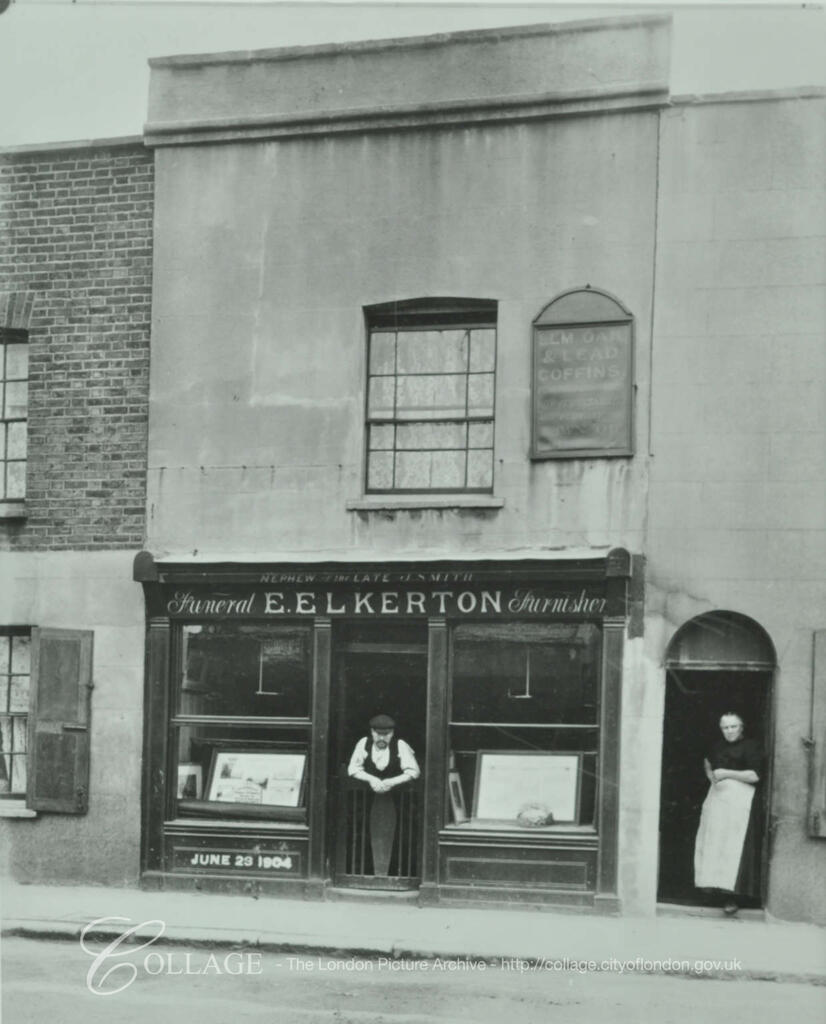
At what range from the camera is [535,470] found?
12.5 m

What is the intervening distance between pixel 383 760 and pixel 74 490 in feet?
12.8

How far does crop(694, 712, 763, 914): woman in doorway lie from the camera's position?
1198 centimetres

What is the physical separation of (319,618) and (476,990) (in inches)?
172

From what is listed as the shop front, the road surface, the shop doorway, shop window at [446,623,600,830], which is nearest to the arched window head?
the shop front

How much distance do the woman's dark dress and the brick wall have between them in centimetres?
576

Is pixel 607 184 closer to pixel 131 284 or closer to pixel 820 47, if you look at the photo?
pixel 820 47

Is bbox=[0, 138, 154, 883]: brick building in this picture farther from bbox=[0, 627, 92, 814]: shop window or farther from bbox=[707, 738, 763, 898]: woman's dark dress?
bbox=[707, 738, 763, 898]: woman's dark dress

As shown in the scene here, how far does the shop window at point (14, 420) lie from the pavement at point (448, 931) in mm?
3809

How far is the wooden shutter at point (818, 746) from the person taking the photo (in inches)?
456

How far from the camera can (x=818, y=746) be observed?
11.6 metres

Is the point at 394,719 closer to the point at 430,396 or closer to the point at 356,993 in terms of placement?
the point at 430,396

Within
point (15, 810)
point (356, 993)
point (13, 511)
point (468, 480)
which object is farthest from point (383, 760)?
point (13, 511)

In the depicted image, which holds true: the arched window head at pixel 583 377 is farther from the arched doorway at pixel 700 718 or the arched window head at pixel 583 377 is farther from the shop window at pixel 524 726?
the arched doorway at pixel 700 718

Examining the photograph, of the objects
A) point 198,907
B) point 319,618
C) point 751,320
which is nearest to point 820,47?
point 751,320
